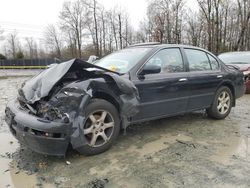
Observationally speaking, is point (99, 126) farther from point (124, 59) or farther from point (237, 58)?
point (237, 58)

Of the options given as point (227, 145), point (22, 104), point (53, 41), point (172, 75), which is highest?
point (53, 41)

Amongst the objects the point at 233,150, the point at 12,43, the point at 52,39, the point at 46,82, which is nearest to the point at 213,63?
the point at 233,150

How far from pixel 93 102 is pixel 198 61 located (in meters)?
2.56

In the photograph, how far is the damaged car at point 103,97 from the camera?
2996 mm

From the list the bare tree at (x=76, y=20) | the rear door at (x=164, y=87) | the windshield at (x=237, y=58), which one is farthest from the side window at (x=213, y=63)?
the bare tree at (x=76, y=20)

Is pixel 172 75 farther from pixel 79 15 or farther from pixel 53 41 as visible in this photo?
pixel 53 41

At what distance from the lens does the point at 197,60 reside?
4852mm

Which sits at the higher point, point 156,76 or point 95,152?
point 156,76

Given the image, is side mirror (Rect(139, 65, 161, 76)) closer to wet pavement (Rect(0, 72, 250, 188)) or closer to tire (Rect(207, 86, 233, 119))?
wet pavement (Rect(0, 72, 250, 188))

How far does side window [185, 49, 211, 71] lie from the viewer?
15.3ft

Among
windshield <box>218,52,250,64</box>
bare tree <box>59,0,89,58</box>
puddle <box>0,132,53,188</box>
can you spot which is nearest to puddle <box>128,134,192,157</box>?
puddle <box>0,132,53,188</box>

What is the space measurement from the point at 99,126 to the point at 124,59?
1.42 meters

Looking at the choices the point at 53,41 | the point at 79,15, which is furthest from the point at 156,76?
the point at 53,41

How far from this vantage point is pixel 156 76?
13.2 ft
